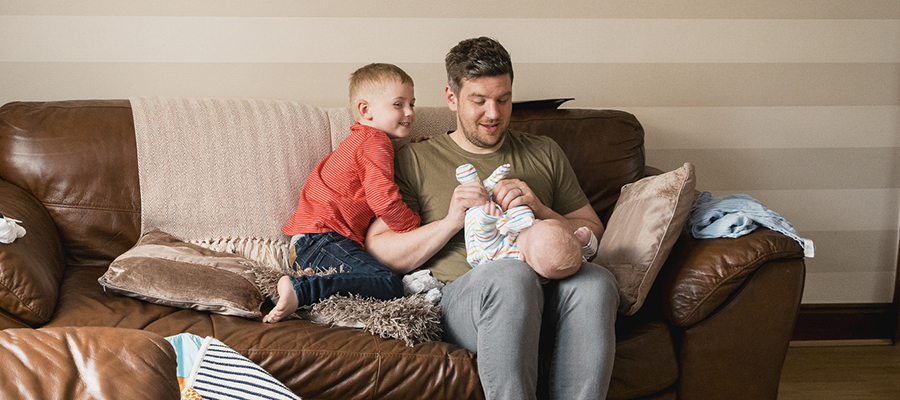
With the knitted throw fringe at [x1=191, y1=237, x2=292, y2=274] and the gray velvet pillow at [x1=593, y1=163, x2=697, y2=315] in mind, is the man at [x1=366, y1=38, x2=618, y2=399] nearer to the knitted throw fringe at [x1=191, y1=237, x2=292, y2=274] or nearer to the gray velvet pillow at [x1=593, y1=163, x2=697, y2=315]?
the gray velvet pillow at [x1=593, y1=163, x2=697, y2=315]

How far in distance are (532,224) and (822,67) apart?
186 cm

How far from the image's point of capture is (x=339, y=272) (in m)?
1.67

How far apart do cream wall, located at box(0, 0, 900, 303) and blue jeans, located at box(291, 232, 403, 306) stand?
84 centimetres

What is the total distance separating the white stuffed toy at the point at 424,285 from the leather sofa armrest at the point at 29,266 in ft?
2.83

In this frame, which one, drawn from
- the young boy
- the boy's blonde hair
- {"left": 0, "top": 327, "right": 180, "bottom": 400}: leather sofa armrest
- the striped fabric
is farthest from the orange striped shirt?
{"left": 0, "top": 327, "right": 180, "bottom": 400}: leather sofa armrest

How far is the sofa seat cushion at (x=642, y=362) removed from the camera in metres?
1.52

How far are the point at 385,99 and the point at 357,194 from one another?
1.00 feet

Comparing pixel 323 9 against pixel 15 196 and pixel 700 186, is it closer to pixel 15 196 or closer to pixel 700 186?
pixel 15 196

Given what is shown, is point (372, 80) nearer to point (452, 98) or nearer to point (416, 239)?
point (452, 98)

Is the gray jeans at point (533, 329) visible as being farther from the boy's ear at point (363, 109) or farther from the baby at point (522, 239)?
the boy's ear at point (363, 109)

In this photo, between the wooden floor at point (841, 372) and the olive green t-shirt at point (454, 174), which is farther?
the wooden floor at point (841, 372)

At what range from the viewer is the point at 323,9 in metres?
2.38

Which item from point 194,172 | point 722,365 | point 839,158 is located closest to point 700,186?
point 839,158

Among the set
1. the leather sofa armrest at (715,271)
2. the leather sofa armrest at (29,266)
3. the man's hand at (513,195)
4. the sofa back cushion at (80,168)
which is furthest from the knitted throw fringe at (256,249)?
the leather sofa armrest at (715,271)
